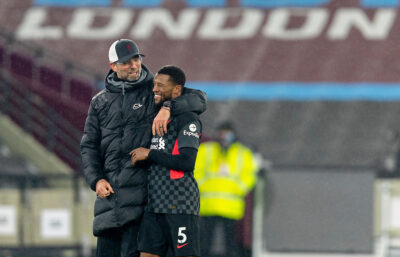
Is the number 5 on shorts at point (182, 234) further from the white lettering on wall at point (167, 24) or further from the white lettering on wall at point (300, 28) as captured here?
the white lettering on wall at point (167, 24)

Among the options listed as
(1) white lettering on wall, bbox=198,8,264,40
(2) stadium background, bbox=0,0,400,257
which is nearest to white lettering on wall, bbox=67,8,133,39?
(2) stadium background, bbox=0,0,400,257

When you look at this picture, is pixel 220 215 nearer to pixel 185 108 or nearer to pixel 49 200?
pixel 49 200

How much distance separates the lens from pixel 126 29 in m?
17.7

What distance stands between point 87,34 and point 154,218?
13.0 metres

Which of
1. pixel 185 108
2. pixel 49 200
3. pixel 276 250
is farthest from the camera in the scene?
pixel 276 250

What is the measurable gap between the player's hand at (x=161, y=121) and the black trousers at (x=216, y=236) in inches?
200

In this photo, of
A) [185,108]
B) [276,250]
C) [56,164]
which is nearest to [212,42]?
[56,164]

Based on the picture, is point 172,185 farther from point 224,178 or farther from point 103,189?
point 224,178

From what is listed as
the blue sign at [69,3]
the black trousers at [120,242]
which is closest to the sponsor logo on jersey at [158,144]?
the black trousers at [120,242]

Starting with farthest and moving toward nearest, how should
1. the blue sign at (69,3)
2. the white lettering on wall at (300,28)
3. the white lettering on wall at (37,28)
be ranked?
the blue sign at (69,3)
the white lettering on wall at (37,28)
the white lettering on wall at (300,28)

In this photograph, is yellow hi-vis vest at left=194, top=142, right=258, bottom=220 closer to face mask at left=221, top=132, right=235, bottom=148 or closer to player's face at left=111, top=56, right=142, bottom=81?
face mask at left=221, top=132, right=235, bottom=148

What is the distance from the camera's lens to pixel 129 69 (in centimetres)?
504

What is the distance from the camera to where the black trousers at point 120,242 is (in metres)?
5.12

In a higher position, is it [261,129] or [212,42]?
Answer: [212,42]
